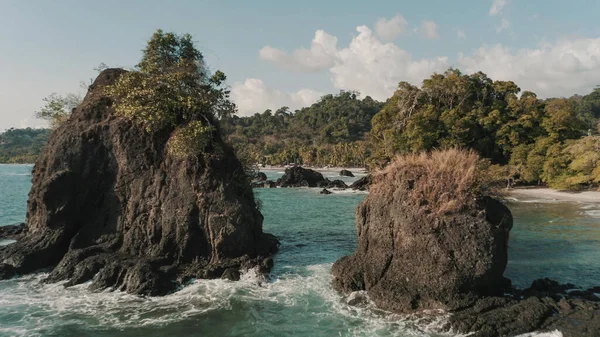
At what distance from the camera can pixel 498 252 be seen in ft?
40.7

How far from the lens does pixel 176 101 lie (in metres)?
17.2

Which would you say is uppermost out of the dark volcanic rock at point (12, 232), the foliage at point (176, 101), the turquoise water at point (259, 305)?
the foliage at point (176, 101)

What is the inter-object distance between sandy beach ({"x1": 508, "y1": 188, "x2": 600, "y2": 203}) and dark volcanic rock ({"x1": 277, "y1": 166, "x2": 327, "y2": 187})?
91.6 ft

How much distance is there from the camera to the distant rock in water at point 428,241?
475 inches

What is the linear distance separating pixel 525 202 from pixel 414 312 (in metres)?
30.8

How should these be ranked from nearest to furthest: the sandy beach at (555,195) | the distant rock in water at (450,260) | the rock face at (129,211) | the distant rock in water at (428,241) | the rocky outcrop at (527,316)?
the rocky outcrop at (527,316) < the distant rock in water at (450,260) < the distant rock in water at (428,241) < the rock face at (129,211) < the sandy beach at (555,195)

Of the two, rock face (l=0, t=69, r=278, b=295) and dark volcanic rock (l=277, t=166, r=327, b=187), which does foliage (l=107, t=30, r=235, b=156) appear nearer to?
rock face (l=0, t=69, r=278, b=295)

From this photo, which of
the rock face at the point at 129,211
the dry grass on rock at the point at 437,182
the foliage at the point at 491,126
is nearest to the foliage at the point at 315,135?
the foliage at the point at 491,126

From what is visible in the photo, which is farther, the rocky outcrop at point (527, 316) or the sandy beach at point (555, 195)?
the sandy beach at point (555, 195)

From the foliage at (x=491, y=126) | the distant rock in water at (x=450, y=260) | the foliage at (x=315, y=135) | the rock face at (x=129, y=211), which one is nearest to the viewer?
the distant rock in water at (x=450, y=260)

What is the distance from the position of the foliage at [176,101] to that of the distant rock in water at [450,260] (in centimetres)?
811

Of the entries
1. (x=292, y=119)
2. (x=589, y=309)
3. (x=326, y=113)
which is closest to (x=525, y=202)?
(x=589, y=309)

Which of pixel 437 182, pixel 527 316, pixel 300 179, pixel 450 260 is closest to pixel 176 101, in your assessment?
pixel 437 182

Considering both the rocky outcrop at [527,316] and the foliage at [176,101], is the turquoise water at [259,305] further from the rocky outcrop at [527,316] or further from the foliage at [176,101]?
the foliage at [176,101]
